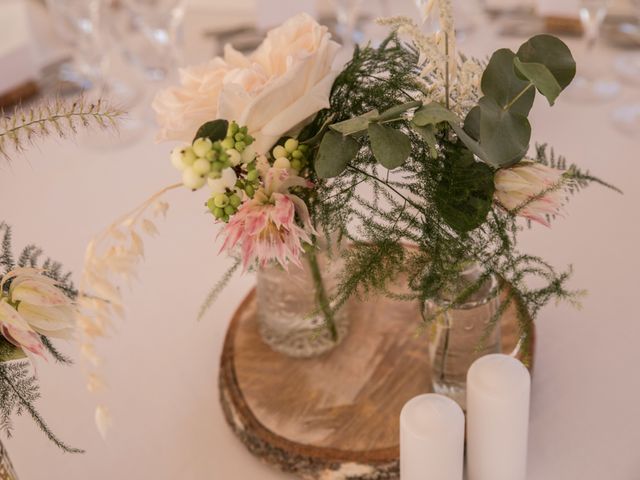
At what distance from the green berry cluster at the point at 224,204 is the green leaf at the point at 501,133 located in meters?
0.22

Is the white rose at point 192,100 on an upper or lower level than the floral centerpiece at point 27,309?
upper

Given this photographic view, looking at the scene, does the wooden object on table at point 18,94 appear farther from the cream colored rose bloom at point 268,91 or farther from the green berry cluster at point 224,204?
the green berry cluster at point 224,204

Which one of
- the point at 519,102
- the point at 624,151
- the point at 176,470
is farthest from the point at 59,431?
the point at 624,151

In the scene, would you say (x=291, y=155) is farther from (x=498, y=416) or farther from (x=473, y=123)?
(x=498, y=416)

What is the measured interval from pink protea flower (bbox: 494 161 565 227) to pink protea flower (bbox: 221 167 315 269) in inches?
7.1

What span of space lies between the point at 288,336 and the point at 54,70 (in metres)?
1.01

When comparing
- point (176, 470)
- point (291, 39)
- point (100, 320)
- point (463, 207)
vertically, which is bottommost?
point (176, 470)

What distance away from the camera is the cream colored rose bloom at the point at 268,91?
0.69 metres

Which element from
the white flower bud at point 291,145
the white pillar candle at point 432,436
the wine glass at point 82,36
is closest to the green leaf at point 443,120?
the white flower bud at point 291,145

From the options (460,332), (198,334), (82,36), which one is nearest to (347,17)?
(82,36)

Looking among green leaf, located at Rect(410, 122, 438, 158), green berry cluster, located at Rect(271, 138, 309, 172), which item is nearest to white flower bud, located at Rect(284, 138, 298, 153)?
green berry cluster, located at Rect(271, 138, 309, 172)

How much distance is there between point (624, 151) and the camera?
50.9 inches

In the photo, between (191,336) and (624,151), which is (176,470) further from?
(624,151)

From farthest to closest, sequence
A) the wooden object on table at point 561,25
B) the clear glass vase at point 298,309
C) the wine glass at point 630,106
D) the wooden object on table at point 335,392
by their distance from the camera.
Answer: the wooden object on table at point 561,25 → the wine glass at point 630,106 → the clear glass vase at point 298,309 → the wooden object on table at point 335,392
